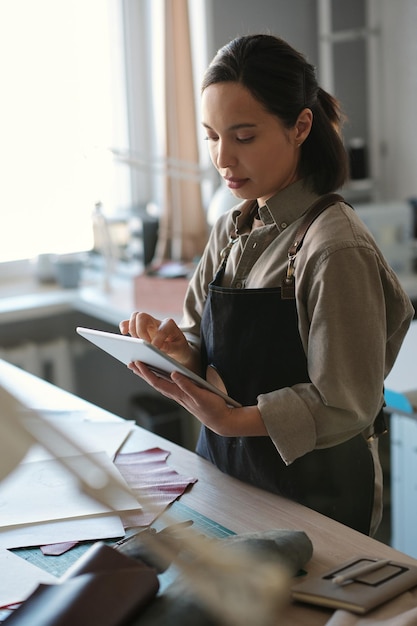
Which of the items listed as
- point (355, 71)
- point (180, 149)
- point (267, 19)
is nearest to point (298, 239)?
point (180, 149)

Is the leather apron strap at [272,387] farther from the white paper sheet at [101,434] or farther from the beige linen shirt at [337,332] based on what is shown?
the white paper sheet at [101,434]

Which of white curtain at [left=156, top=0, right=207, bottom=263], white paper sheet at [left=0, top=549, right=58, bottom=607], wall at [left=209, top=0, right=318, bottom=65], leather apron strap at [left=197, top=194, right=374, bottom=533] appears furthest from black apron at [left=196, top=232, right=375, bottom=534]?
wall at [left=209, top=0, right=318, bottom=65]

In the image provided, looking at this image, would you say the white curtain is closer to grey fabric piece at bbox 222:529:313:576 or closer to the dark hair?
the dark hair

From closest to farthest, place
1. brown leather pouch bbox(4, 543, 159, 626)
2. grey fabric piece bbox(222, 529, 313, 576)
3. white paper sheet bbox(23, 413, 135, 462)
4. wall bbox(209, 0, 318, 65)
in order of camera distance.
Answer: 1. brown leather pouch bbox(4, 543, 159, 626)
2. grey fabric piece bbox(222, 529, 313, 576)
3. white paper sheet bbox(23, 413, 135, 462)
4. wall bbox(209, 0, 318, 65)

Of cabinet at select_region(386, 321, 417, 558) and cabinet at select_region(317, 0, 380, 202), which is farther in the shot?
cabinet at select_region(317, 0, 380, 202)

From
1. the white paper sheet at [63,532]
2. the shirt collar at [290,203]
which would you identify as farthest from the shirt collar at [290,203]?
the white paper sheet at [63,532]

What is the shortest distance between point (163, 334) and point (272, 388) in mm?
237

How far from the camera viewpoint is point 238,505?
1367 mm

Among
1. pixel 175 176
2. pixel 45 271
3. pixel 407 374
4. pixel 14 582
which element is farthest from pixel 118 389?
pixel 14 582

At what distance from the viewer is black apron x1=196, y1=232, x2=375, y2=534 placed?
1.35 metres

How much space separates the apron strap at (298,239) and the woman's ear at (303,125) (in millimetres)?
101

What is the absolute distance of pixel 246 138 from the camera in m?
1.33

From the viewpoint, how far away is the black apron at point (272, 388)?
4.44 feet

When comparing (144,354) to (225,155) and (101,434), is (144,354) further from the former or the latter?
(101,434)
